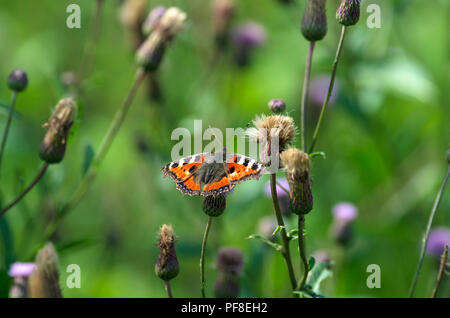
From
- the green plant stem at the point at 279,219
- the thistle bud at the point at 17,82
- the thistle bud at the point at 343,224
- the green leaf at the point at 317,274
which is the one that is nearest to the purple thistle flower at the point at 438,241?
the thistle bud at the point at 343,224

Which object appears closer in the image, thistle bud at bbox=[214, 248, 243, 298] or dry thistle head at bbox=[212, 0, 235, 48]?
thistle bud at bbox=[214, 248, 243, 298]

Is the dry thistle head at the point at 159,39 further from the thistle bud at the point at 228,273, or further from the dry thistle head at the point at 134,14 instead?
the thistle bud at the point at 228,273

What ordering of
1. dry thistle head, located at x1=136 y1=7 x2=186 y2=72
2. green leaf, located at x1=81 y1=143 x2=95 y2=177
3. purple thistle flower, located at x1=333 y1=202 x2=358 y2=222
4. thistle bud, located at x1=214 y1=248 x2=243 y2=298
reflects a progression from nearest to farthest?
thistle bud, located at x1=214 y1=248 x2=243 y2=298 < green leaf, located at x1=81 y1=143 x2=95 y2=177 < dry thistle head, located at x1=136 y1=7 x2=186 y2=72 < purple thistle flower, located at x1=333 y1=202 x2=358 y2=222

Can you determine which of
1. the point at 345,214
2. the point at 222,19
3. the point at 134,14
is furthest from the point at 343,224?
the point at 134,14

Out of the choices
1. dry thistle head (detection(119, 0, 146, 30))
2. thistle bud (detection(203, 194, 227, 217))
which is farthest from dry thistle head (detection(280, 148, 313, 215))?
dry thistle head (detection(119, 0, 146, 30))

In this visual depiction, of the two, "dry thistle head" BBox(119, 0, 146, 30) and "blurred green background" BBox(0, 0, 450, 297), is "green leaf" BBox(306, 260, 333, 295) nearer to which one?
A: "blurred green background" BBox(0, 0, 450, 297)

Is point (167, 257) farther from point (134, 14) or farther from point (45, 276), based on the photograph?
point (134, 14)
